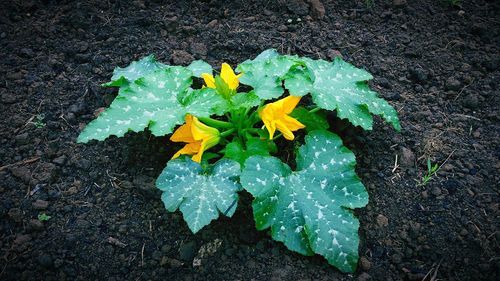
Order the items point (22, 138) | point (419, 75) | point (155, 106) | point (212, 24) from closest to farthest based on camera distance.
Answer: point (155, 106)
point (22, 138)
point (419, 75)
point (212, 24)

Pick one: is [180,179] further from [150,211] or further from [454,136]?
[454,136]

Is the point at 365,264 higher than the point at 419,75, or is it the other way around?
the point at 419,75

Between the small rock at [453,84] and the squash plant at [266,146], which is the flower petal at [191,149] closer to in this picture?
the squash plant at [266,146]

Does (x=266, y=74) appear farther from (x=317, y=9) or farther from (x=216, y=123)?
(x=317, y=9)

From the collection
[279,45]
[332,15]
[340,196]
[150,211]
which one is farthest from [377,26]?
[150,211]

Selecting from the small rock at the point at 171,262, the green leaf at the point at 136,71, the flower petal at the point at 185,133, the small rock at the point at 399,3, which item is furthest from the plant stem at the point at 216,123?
the small rock at the point at 399,3

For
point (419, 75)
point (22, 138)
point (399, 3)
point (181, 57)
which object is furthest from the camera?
point (399, 3)

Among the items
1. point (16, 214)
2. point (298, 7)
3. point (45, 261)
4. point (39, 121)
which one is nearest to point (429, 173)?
point (298, 7)

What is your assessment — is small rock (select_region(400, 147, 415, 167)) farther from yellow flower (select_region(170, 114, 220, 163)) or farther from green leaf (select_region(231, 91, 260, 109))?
yellow flower (select_region(170, 114, 220, 163))

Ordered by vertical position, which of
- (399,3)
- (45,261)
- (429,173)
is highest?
(399,3)
